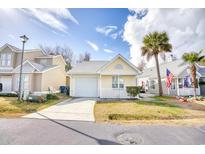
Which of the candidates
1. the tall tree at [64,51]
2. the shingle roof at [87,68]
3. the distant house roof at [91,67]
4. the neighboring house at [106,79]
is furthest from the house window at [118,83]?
the tall tree at [64,51]

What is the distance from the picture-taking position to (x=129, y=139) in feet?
15.8

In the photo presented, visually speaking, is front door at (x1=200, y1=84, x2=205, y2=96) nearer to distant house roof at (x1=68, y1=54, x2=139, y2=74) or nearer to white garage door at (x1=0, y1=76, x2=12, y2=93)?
distant house roof at (x1=68, y1=54, x2=139, y2=74)

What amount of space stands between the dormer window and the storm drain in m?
20.5

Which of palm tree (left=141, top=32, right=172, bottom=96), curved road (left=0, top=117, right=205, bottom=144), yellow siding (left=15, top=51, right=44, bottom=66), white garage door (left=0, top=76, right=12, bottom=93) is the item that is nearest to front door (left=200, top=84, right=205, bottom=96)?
palm tree (left=141, top=32, right=172, bottom=96)

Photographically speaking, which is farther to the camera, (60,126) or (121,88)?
(121,88)

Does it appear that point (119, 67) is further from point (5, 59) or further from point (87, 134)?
point (5, 59)

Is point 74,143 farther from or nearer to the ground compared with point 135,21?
nearer to the ground

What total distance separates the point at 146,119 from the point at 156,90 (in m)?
18.2

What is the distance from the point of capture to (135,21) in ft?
37.7

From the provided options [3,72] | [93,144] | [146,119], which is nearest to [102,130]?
[93,144]

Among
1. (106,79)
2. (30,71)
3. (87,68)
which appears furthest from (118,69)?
(30,71)
